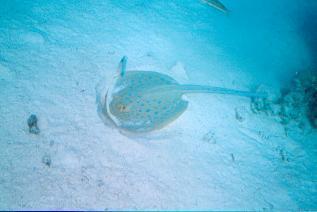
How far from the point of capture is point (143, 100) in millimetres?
3938

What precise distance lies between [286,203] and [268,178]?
1.61 feet

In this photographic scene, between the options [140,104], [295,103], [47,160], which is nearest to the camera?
[47,160]

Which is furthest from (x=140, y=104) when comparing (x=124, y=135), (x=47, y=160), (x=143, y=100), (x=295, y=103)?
(x=295, y=103)

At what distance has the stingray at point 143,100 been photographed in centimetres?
370

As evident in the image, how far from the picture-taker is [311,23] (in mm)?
12258

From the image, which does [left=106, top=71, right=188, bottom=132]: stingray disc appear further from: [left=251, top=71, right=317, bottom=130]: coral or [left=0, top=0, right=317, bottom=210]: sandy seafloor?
[left=251, top=71, right=317, bottom=130]: coral

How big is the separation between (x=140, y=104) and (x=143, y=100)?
0.11 metres

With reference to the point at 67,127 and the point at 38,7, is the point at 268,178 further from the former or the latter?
the point at 38,7

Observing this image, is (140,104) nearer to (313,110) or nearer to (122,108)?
(122,108)

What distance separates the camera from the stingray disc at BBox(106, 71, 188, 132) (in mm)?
3691

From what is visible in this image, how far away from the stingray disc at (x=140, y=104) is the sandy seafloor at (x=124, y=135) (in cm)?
25

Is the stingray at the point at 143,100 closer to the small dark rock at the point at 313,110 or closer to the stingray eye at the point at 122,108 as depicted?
the stingray eye at the point at 122,108

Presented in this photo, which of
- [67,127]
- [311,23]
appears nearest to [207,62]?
[67,127]

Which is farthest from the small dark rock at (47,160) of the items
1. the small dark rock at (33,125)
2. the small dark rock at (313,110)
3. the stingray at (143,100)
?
the small dark rock at (313,110)
